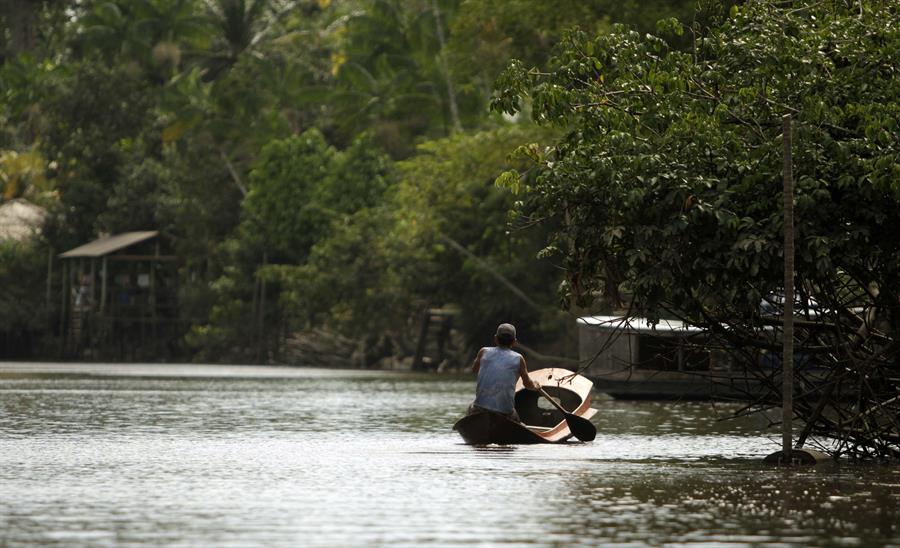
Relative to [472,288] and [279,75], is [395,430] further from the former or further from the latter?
[279,75]

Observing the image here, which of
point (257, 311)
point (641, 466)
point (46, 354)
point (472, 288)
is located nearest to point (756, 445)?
point (641, 466)

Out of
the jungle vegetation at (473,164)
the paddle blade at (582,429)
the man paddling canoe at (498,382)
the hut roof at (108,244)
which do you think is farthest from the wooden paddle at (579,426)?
the hut roof at (108,244)

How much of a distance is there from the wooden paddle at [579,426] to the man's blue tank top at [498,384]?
107cm

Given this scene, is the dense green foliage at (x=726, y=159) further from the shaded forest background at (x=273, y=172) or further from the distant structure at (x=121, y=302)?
the distant structure at (x=121, y=302)

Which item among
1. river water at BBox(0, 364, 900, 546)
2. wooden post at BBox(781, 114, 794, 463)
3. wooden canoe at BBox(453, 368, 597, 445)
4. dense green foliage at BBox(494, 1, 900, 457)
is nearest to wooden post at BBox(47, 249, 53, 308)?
river water at BBox(0, 364, 900, 546)

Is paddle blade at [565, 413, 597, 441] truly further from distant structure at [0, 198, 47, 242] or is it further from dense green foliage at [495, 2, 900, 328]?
distant structure at [0, 198, 47, 242]

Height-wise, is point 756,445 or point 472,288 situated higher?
point 472,288

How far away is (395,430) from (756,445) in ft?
16.8

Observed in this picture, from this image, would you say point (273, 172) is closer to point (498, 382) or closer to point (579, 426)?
point (579, 426)

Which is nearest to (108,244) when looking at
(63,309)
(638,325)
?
(63,309)

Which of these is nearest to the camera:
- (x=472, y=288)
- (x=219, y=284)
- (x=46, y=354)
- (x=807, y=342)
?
(x=807, y=342)

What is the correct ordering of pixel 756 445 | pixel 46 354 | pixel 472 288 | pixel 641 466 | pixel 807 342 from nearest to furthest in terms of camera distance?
pixel 641 466
pixel 807 342
pixel 756 445
pixel 472 288
pixel 46 354

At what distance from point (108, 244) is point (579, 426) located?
158 feet

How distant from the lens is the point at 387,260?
2354 inches
